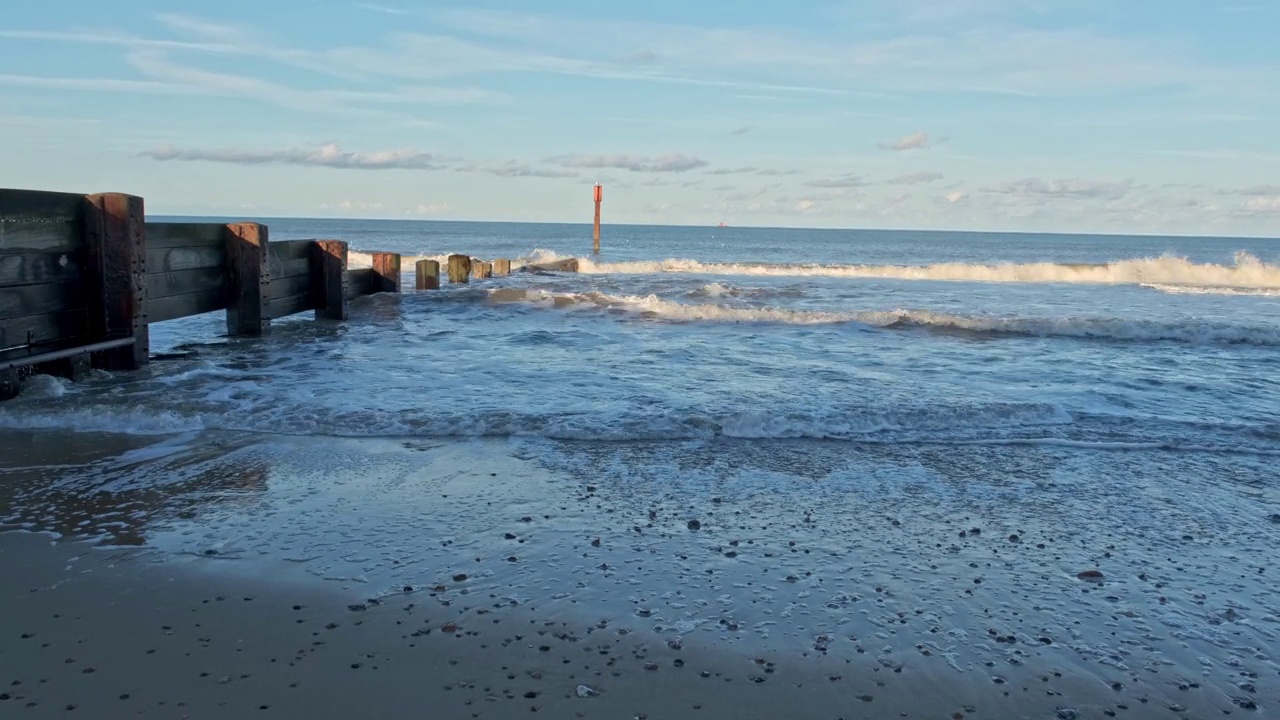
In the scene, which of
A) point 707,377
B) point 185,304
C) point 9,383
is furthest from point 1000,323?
point 9,383

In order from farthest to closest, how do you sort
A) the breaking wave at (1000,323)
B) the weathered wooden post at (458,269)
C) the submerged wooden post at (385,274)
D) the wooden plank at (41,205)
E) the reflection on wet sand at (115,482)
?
1. the weathered wooden post at (458,269)
2. the submerged wooden post at (385,274)
3. the breaking wave at (1000,323)
4. the wooden plank at (41,205)
5. the reflection on wet sand at (115,482)

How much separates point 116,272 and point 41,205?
0.91 m

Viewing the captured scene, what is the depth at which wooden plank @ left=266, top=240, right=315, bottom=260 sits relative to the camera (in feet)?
41.5

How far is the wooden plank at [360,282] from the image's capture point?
54.3ft

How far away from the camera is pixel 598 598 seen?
153 inches

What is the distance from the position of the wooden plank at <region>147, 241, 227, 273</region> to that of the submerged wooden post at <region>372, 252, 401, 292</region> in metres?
5.91

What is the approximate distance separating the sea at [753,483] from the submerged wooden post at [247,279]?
17.7 inches

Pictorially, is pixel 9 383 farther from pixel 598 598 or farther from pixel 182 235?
pixel 598 598

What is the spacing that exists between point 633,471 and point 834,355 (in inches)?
234

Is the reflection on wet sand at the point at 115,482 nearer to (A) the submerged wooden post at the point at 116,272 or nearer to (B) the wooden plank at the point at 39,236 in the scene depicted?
(B) the wooden plank at the point at 39,236

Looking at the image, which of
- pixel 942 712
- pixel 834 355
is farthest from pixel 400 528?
pixel 834 355

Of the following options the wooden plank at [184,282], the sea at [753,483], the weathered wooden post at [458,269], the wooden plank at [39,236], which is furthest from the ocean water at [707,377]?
the weathered wooden post at [458,269]

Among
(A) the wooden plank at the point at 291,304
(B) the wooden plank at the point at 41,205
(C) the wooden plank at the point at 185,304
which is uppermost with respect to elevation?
(B) the wooden plank at the point at 41,205

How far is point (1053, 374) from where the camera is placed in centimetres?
1026
